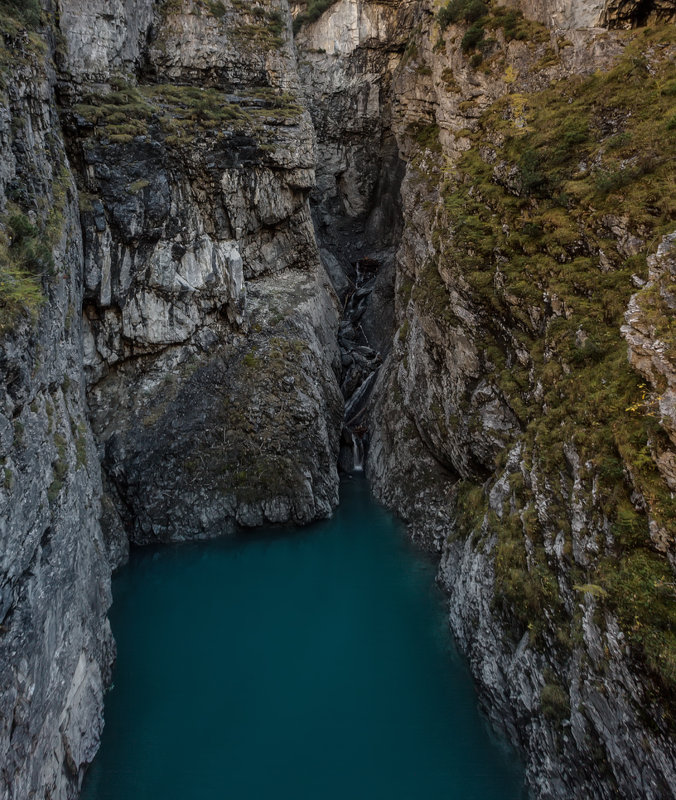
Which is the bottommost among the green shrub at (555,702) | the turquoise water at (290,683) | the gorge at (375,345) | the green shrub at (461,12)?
the turquoise water at (290,683)

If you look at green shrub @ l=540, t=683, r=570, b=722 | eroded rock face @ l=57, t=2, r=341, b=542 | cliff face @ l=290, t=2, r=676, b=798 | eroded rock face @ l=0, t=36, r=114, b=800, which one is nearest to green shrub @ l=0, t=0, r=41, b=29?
eroded rock face @ l=0, t=36, r=114, b=800

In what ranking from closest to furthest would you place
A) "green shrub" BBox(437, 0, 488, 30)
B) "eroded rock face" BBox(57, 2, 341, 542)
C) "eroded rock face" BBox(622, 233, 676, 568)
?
1. "eroded rock face" BBox(622, 233, 676, 568)
2. "green shrub" BBox(437, 0, 488, 30)
3. "eroded rock face" BBox(57, 2, 341, 542)

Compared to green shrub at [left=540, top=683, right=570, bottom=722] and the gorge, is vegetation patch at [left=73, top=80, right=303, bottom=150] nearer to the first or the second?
the gorge

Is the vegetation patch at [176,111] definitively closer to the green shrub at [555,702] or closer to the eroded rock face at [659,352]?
the eroded rock face at [659,352]

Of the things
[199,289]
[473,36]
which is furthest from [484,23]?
[199,289]

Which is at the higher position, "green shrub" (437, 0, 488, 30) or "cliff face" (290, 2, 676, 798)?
"green shrub" (437, 0, 488, 30)

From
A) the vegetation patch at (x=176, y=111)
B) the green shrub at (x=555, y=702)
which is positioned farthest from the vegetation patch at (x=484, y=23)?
the green shrub at (x=555, y=702)

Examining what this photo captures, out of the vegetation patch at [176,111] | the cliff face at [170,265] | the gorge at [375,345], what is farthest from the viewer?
the vegetation patch at [176,111]
